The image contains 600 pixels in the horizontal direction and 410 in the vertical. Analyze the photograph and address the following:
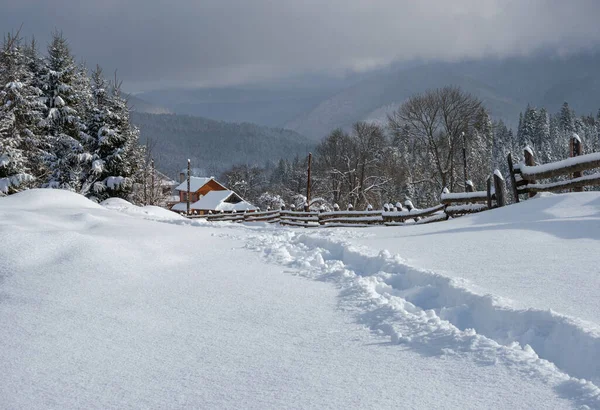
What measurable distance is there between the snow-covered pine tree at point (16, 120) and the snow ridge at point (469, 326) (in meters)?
22.6

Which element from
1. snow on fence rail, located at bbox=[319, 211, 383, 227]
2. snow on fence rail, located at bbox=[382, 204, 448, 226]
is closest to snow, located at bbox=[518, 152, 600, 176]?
snow on fence rail, located at bbox=[382, 204, 448, 226]

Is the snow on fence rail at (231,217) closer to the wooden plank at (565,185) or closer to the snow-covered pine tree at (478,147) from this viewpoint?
the snow-covered pine tree at (478,147)

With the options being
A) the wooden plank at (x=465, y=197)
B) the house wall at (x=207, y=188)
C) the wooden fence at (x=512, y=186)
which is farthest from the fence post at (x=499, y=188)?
the house wall at (x=207, y=188)

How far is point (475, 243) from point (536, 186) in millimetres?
A: 5785

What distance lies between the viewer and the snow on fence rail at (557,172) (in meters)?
9.66

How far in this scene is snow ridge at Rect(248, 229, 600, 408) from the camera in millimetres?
2709

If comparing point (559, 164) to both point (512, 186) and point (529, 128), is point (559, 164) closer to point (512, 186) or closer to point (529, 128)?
point (512, 186)

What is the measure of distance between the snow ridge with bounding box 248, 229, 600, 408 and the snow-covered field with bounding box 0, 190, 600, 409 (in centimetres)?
1

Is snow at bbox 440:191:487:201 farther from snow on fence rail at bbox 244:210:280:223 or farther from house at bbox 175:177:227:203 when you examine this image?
house at bbox 175:177:227:203

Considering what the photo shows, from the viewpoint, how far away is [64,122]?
1158 inches

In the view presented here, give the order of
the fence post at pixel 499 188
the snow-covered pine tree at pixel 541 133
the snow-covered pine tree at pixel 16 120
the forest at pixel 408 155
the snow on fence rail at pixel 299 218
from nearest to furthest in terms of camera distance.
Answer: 1. the fence post at pixel 499 188
2. the snow-covered pine tree at pixel 16 120
3. the snow on fence rail at pixel 299 218
4. the forest at pixel 408 155
5. the snow-covered pine tree at pixel 541 133

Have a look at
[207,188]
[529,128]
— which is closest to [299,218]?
[207,188]

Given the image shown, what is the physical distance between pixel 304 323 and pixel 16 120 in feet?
88.8

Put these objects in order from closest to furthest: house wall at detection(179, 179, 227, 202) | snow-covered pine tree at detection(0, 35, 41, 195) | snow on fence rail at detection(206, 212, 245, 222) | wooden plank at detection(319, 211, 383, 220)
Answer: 1. wooden plank at detection(319, 211, 383, 220)
2. snow-covered pine tree at detection(0, 35, 41, 195)
3. snow on fence rail at detection(206, 212, 245, 222)
4. house wall at detection(179, 179, 227, 202)
